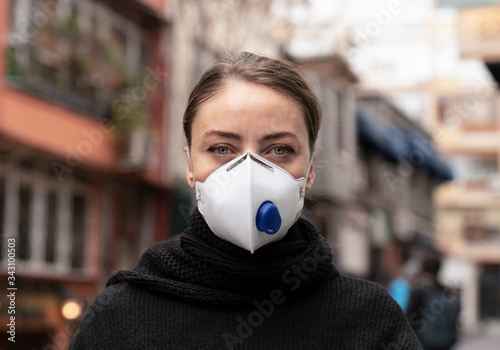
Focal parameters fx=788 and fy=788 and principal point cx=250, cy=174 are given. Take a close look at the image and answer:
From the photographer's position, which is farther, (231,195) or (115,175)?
(115,175)

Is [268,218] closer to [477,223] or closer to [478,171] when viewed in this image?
[478,171]

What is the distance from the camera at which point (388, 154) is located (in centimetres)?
2684

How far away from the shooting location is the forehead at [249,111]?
5.71 feet

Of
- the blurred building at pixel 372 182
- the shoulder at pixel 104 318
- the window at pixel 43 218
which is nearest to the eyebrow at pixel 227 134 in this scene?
the shoulder at pixel 104 318

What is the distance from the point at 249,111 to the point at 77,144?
11599mm

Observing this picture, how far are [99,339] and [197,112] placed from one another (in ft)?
1.83

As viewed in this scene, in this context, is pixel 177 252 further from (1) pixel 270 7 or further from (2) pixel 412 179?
(2) pixel 412 179

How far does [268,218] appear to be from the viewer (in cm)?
169

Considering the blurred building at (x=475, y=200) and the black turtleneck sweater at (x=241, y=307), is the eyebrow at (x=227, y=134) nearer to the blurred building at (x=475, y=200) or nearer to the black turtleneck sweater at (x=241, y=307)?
the black turtleneck sweater at (x=241, y=307)

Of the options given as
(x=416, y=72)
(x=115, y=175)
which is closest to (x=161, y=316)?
(x=115, y=175)

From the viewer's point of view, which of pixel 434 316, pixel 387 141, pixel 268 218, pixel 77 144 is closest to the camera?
pixel 268 218

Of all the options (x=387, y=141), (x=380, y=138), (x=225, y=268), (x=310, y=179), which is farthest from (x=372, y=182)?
(x=225, y=268)

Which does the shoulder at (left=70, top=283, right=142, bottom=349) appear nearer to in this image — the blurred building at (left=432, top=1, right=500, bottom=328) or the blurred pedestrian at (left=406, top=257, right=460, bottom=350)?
the blurred pedestrian at (left=406, top=257, right=460, bottom=350)

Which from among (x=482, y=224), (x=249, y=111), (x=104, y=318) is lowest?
(x=104, y=318)
